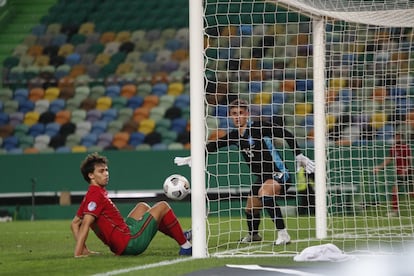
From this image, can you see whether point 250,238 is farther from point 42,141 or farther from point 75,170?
point 42,141

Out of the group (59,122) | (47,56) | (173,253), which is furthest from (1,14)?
(173,253)

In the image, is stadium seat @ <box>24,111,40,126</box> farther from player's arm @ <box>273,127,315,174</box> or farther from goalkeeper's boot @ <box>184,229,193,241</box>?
goalkeeper's boot @ <box>184,229,193,241</box>

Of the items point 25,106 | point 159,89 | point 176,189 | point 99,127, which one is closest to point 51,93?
point 25,106

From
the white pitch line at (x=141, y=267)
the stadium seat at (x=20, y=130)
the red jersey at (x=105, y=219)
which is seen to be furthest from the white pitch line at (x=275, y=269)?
the stadium seat at (x=20, y=130)

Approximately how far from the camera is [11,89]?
2300 cm

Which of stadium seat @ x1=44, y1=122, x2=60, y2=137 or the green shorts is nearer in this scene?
the green shorts

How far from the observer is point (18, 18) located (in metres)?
25.0

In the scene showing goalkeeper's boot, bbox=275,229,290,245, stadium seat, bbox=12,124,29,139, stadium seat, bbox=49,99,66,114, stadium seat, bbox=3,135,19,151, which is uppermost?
stadium seat, bbox=49,99,66,114

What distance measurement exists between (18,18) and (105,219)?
1648cm

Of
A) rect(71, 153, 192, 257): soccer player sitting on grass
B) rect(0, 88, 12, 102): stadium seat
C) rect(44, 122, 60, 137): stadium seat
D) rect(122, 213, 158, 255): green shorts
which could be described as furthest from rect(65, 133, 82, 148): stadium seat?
rect(122, 213, 158, 255): green shorts

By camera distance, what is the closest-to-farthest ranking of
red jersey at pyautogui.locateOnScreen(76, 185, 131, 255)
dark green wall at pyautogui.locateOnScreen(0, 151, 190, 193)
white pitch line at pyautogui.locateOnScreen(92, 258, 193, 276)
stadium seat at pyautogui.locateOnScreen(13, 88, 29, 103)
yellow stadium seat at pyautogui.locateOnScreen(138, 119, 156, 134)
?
white pitch line at pyautogui.locateOnScreen(92, 258, 193, 276), red jersey at pyautogui.locateOnScreen(76, 185, 131, 255), dark green wall at pyautogui.locateOnScreen(0, 151, 190, 193), yellow stadium seat at pyautogui.locateOnScreen(138, 119, 156, 134), stadium seat at pyautogui.locateOnScreen(13, 88, 29, 103)

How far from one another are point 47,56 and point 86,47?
0.88 metres

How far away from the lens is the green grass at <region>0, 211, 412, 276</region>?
8.28 m

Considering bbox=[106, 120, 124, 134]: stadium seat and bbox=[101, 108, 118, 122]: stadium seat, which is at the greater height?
bbox=[101, 108, 118, 122]: stadium seat
